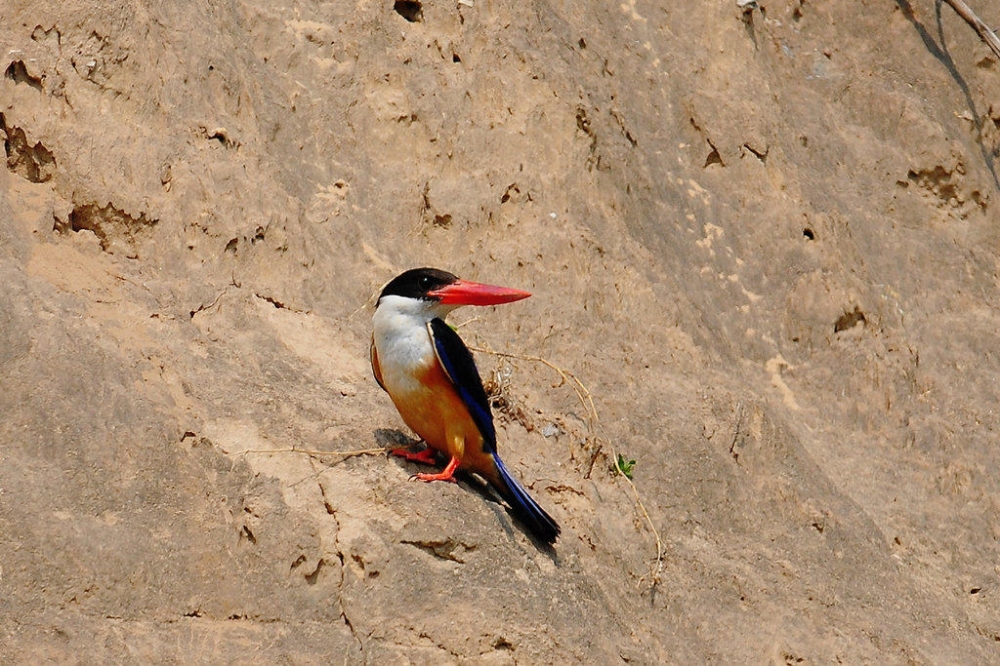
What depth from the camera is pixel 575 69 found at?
8883 mm

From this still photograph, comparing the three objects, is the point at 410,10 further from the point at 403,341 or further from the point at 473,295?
the point at 403,341

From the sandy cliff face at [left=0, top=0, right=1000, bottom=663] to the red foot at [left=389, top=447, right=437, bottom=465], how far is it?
0.10 meters

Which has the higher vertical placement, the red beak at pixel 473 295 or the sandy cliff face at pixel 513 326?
the red beak at pixel 473 295

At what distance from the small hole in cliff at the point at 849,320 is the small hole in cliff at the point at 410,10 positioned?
3.48 metres

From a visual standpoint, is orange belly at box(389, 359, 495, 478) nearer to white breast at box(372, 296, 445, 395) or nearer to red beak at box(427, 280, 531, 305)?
white breast at box(372, 296, 445, 395)

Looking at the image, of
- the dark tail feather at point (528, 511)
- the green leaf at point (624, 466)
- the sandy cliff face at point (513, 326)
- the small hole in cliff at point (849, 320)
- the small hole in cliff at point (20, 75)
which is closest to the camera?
the sandy cliff face at point (513, 326)

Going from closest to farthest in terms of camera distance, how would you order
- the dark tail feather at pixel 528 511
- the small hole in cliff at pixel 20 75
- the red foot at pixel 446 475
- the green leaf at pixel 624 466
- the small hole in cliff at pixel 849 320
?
the red foot at pixel 446 475 < the dark tail feather at pixel 528 511 < the small hole in cliff at pixel 20 75 < the green leaf at pixel 624 466 < the small hole in cliff at pixel 849 320

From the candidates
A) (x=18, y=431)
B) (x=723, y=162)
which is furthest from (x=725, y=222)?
(x=18, y=431)

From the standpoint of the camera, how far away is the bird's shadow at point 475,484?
618cm

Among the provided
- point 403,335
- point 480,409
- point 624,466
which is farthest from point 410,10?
point 480,409

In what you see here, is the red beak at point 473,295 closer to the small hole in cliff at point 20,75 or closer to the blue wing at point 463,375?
the blue wing at point 463,375

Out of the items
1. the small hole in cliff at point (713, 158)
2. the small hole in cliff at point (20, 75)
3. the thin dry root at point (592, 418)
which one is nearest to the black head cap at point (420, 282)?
the thin dry root at point (592, 418)

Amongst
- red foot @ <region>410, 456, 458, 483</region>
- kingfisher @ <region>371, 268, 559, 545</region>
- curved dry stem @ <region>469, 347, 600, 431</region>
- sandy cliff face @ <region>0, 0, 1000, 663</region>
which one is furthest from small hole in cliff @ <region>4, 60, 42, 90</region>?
red foot @ <region>410, 456, 458, 483</region>

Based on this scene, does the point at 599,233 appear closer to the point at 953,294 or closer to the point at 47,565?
the point at 953,294
